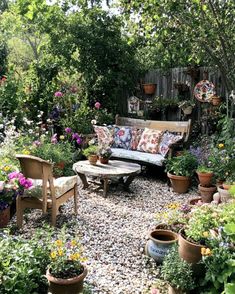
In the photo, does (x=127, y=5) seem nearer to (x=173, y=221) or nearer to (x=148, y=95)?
(x=148, y=95)

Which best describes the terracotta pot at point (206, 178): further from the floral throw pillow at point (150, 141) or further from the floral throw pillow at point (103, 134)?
the floral throw pillow at point (103, 134)

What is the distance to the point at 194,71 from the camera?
281 inches

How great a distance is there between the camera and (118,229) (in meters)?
4.25

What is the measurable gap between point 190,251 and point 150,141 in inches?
158

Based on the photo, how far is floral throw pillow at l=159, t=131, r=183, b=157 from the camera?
6340 mm

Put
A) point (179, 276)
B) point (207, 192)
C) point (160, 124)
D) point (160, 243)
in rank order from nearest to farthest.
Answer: point (179, 276)
point (160, 243)
point (207, 192)
point (160, 124)

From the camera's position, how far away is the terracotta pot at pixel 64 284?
8.13ft

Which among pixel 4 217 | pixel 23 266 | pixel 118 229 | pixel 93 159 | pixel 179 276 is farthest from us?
pixel 93 159

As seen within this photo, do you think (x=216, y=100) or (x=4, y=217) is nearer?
(x=4, y=217)

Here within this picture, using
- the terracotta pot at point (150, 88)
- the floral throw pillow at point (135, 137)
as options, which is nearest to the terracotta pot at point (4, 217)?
the floral throw pillow at point (135, 137)

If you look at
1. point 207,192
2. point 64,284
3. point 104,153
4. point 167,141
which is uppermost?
point 167,141

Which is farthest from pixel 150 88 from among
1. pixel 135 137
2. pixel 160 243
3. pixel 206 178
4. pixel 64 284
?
pixel 64 284

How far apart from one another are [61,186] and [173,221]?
1409mm

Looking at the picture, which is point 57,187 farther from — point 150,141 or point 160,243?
point 150,141
